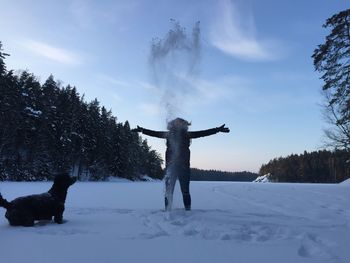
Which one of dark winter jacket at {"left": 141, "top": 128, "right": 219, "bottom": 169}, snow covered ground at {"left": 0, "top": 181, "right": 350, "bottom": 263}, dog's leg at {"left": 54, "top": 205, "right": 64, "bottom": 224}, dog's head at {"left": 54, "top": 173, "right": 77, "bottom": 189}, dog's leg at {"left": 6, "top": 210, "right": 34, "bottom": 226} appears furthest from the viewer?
dark winter jacket at {"left": 141, "top": 128, "right": 219, "bottom": 169}

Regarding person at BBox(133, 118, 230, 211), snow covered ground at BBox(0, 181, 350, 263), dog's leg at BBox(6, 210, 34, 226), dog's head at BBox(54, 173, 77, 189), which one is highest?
person at BBox(133, 118, 230, 211)

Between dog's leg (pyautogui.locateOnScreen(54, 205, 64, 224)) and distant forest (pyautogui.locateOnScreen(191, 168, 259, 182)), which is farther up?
distant forest (pyautogui.locateOnScreen(191, 168, 259, 182))

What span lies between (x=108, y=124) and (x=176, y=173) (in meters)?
59.6

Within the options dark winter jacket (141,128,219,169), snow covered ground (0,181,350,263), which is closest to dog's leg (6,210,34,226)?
snow covered ground (0,181,350,263)

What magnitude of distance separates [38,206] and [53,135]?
45698 millimetres

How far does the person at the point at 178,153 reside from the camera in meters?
9.07

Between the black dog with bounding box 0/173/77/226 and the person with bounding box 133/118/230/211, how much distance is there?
2.47 m

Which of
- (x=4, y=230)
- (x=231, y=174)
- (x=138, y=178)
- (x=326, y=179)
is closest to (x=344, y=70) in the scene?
(x=4, y=230)

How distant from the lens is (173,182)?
9.16 m

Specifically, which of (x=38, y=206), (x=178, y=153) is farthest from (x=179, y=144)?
(x=38, y=206)

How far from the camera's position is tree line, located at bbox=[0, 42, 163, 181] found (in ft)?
143

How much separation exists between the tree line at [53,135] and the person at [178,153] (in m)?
36.7

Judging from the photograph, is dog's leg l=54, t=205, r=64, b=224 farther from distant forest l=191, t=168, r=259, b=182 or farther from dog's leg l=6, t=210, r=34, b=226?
distant forest l=191, t=168, r=259, b=182

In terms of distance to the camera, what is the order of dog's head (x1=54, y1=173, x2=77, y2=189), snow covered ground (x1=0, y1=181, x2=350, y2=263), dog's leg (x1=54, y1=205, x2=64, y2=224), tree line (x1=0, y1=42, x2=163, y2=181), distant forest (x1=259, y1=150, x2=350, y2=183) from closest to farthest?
snow covered ground (x1=0, y1=181, x2=350, y2=263)
dog's leg (x1=54, y1=205, x2=64, y2=224)
dog's head (x1=54, y1=173, x2=77, y2=189)
tree line (x1=0, y1=42, x2=163, y2=181)
distant forest (x1=259, y1=150, x2=350, y2=183)
